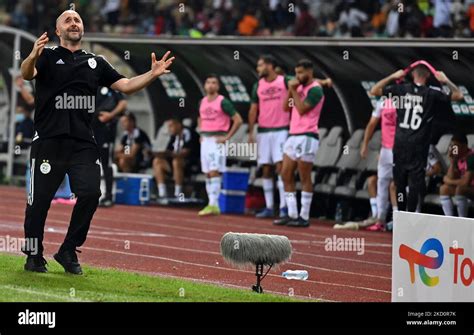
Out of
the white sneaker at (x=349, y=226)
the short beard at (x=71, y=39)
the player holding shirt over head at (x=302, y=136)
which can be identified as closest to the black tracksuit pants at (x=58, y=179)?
the short beard at (x=71, y=39)

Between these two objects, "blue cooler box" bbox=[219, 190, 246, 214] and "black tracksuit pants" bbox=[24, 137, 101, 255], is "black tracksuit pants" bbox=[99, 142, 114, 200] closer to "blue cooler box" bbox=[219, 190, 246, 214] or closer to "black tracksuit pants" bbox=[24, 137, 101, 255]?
"blue cooler box" bbox=[219, 190, 246, 214]

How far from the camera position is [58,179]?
11906 mm

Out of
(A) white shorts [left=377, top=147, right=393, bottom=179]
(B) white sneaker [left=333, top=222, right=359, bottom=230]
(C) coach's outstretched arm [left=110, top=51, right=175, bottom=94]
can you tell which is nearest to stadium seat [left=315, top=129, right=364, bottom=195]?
(B) white sneaker [left=333, top=222, right=359, bottom=230]

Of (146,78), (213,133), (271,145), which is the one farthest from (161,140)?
(146,78)

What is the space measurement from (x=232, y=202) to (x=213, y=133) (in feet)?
4.89

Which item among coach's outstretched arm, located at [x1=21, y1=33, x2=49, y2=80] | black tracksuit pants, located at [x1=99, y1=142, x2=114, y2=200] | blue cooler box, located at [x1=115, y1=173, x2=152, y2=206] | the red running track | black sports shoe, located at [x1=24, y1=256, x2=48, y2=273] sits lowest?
the red running track

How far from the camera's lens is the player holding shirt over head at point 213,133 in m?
21.2

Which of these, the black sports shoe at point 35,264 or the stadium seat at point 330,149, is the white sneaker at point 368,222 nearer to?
the stadium seat at point 330,149

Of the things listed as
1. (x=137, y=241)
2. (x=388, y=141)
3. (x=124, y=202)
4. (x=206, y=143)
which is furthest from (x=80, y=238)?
(x=124, y=202)

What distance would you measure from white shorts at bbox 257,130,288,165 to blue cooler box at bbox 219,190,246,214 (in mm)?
1267

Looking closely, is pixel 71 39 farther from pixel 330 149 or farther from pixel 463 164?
pixel 330 149

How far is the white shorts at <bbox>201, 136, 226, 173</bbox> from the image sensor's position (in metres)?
21.4
